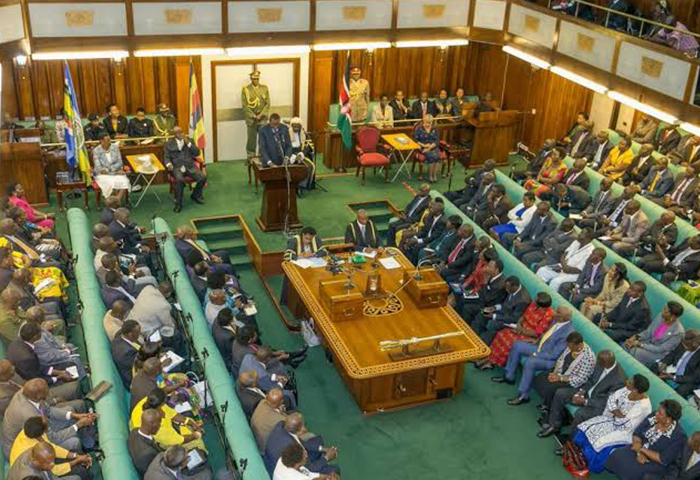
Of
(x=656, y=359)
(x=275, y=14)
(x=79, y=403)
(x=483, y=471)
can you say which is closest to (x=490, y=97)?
(x=275, y=14)

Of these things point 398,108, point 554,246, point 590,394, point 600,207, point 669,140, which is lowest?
point 590,394

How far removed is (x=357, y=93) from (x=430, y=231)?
16.5 ft

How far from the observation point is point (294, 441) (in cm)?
727

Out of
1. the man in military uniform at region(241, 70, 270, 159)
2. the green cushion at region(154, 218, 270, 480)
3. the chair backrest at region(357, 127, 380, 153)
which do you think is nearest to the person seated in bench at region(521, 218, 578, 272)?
the chair backrest at region(357, 127, 380, 153)

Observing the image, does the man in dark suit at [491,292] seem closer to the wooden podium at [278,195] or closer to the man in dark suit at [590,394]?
the man in dark suit at [590,394]

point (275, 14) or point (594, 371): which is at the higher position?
point (275, 14)

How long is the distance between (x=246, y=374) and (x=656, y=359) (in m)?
5.02

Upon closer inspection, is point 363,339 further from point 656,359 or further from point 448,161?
point 448,161

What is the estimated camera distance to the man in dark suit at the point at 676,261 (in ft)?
35.5

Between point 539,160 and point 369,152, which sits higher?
point 539,160

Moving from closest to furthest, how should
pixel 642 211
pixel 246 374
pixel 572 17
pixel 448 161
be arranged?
pixel 246 374 < pixel 642 211 < pixel 572 17 < pixel 448 161

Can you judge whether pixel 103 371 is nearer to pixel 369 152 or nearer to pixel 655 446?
pixel 655 446

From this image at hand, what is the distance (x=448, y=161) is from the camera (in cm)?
1603

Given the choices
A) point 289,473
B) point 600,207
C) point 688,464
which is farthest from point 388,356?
point 600,207
